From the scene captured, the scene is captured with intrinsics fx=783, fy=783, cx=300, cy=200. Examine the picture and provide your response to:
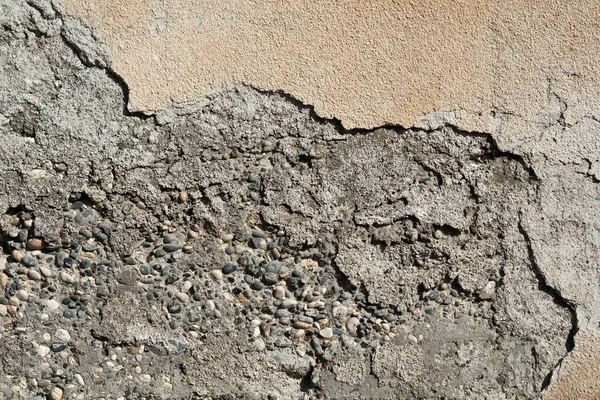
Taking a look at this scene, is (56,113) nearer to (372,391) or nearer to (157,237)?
(157,237)

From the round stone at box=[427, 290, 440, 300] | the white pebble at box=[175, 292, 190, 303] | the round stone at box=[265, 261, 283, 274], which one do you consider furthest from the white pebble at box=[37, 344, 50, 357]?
the round stone at box=[427, 290, 440, 300]

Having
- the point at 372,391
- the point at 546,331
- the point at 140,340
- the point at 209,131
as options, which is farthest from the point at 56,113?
the point at 546,331

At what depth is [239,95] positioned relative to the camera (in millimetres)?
2051

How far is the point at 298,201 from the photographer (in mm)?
2096

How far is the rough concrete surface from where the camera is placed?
1.98 meters

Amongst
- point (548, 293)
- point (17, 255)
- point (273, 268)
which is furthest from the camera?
point (548, 293)

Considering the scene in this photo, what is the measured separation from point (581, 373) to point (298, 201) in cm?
95

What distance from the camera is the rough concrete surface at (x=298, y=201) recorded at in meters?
1.98

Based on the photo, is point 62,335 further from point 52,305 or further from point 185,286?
point 185,286

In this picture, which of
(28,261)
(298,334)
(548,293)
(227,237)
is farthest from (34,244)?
(548,293)

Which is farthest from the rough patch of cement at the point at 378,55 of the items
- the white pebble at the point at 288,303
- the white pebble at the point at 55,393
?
the white pebble at the point at 55,393

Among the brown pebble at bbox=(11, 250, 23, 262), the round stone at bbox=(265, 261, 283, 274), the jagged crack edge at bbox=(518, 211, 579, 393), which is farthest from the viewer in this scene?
the jagged crack edge at bbox=(518, 211, 579, 393)

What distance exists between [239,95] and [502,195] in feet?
2.55

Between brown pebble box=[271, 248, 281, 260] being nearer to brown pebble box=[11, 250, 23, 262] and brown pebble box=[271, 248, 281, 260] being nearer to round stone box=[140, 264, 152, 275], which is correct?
round stone box=[140, 264, 152, 275]
